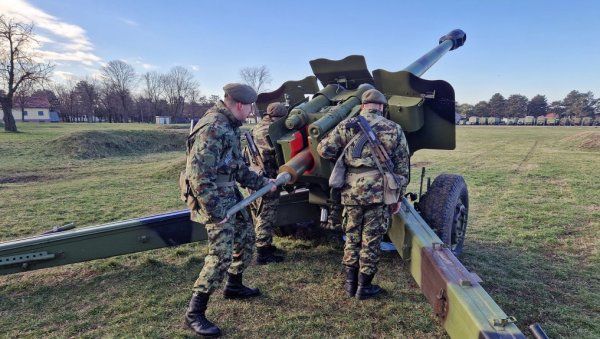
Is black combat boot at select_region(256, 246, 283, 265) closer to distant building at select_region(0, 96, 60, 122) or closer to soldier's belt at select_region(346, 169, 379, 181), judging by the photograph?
soldier's belt at select_region(346, 169, 379, 181)

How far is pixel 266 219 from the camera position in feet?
14.6

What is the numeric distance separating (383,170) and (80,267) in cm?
323

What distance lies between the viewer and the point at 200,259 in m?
4.52

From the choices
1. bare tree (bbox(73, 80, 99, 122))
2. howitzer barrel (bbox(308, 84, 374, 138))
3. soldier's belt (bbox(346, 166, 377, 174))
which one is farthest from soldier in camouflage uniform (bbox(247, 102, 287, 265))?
bare tree (bbox(73, 80, 99, 122))

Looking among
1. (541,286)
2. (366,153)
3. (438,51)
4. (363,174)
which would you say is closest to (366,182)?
(363,174)

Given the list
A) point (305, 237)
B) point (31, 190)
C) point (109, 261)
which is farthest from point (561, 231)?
point (31, 190)

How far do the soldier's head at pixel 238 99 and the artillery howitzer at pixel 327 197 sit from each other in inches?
23.7

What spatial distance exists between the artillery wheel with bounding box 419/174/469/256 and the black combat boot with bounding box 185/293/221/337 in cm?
223

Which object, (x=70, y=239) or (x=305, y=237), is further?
(x=305, y=237)

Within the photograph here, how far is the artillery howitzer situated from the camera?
347cm

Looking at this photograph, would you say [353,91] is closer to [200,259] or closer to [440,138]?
[440,138]

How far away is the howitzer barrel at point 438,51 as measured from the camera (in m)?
5.25

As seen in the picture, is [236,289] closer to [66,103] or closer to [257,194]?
[257,194]

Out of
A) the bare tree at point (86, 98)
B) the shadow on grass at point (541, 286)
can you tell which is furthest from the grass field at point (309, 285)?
the bare tree at point (86, 98)
